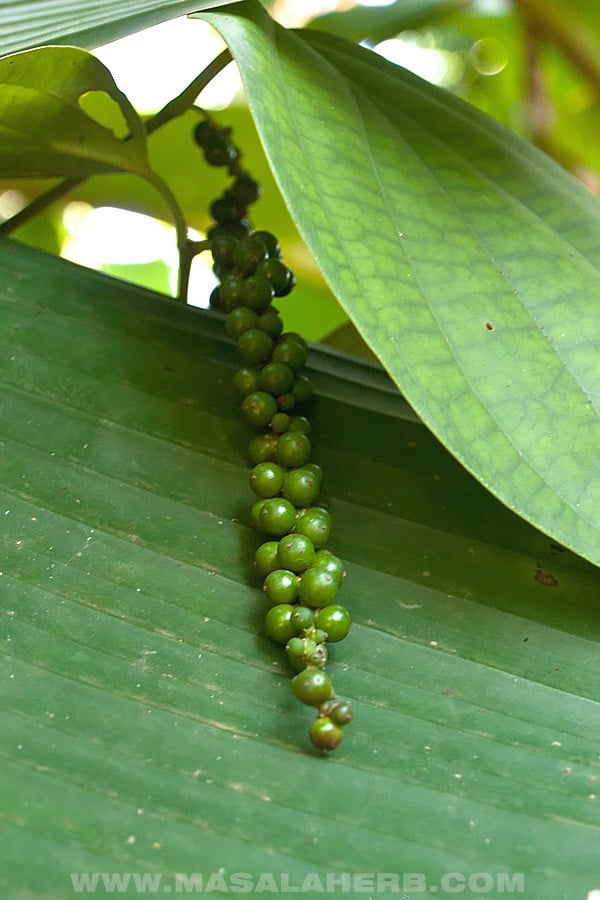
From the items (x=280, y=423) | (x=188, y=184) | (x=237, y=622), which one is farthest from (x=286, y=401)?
(x=188, y=184)

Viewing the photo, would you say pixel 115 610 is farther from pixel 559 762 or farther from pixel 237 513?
pixel 559 762

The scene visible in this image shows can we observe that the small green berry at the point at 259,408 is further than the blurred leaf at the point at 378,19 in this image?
No

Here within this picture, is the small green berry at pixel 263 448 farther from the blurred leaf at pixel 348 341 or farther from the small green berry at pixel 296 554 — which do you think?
the blurred leaf at pixel 348 341

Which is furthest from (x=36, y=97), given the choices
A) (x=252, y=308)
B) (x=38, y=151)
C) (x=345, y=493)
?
(x=345, y=493)

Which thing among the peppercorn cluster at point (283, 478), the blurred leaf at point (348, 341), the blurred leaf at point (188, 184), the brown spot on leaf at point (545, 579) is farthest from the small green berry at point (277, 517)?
the blurred leaf at point (188, 184)

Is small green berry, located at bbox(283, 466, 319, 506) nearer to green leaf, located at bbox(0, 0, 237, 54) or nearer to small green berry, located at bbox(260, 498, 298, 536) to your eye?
small green berry, located at bbox(260, 498, 298, 536)

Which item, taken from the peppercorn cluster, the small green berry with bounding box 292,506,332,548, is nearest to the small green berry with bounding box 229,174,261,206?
the peppercorn cluster
